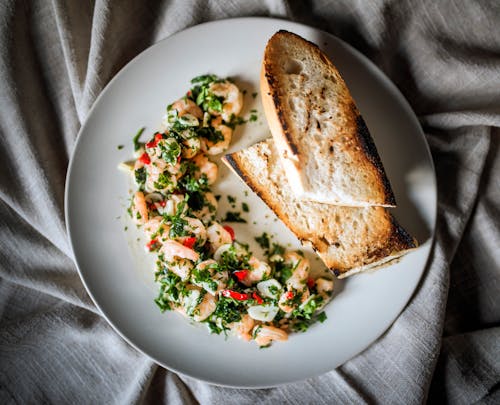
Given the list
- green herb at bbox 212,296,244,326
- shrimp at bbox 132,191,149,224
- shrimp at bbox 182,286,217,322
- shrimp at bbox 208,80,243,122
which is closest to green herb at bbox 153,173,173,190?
shrimp at bbox 132,191,149,224

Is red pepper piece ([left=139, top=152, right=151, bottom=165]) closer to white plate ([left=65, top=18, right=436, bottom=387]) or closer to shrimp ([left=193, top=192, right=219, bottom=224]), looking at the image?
white plate ([left=65, top=18, right=436, bottom=387])

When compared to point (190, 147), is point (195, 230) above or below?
below

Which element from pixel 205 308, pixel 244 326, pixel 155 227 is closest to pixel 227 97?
pixel 155 227

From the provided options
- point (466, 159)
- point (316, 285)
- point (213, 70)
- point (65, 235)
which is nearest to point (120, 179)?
point (65, 235)

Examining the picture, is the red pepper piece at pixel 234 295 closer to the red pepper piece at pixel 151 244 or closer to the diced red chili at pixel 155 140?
the red pepper piece at pixel 151 244

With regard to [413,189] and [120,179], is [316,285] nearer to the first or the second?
[413,189]

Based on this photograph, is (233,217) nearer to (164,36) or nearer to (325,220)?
(325,220)

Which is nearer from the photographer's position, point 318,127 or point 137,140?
point 318,127
